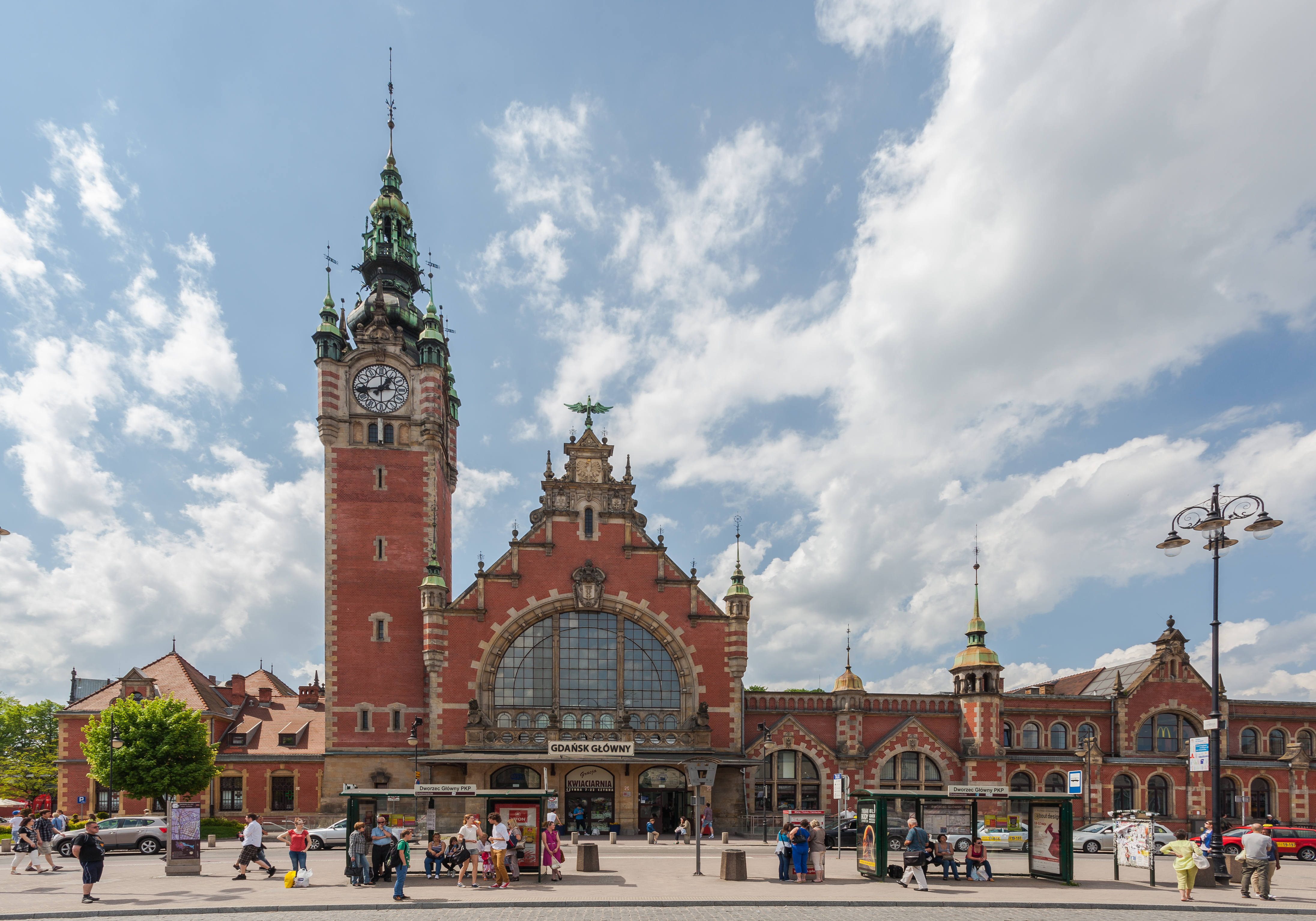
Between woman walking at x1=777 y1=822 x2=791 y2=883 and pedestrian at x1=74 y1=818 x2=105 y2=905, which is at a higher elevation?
pedestrian at x1=74 y1=818 x2=105 y2=905

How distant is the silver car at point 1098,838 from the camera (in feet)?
117

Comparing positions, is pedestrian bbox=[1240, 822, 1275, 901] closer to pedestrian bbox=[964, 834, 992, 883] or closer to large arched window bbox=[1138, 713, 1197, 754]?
pedestrian bbox=[964, 834, 992, 883]

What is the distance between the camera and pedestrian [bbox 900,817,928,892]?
21.6 m

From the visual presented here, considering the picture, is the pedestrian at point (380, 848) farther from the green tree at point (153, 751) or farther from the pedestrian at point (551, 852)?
the green tree at point (153, 751)

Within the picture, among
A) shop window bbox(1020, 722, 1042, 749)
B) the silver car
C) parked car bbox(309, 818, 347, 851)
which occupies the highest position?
shop window bbox(1020, 722, 1042, 749)

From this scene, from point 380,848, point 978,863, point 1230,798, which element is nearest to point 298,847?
point 380,848

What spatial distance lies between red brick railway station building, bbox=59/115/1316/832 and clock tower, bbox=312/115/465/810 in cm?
10

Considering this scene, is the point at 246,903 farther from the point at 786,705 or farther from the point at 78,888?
the point at 786,705

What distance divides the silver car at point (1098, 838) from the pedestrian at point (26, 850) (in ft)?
120

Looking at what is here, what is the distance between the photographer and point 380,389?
47531 mm

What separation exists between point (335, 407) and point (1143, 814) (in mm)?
45618

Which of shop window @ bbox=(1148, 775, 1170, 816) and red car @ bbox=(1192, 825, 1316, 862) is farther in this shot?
shop window @ bbox=(1148, 775, 1170, 816)

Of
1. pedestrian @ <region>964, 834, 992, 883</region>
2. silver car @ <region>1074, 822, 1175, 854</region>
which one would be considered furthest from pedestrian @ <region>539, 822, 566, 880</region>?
silver car @ <region>1074, 822, 1175, 854</region>

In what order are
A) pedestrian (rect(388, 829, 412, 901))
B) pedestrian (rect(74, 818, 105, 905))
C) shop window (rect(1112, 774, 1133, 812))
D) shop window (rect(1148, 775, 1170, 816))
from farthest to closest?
shop window (rect(1148, 775, 1170, 816)), shop window (rect(1112, 774, 1133, 812)), pedestrian (rect(388, 829, 412, 901)), pedestrian (rect(74, 818, 105, 905))
